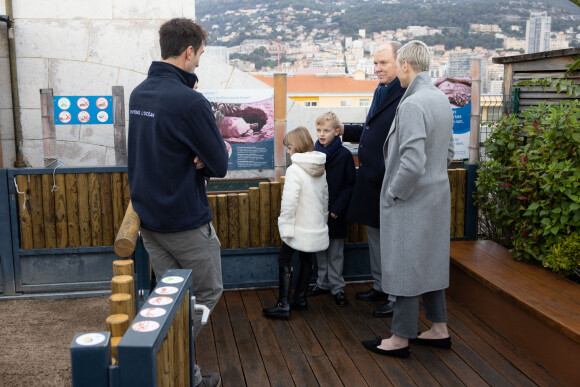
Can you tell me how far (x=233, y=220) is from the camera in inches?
169

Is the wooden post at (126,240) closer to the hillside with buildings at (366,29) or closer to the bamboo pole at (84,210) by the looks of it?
the bamboo pole at (84,210)

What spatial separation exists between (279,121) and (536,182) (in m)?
5.38

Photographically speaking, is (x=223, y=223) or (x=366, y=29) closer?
(x=223, y=223)

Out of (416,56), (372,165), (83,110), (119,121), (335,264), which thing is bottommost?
(335,264)

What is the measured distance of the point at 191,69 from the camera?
2551 mm

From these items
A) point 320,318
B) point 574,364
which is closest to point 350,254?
point 320,318

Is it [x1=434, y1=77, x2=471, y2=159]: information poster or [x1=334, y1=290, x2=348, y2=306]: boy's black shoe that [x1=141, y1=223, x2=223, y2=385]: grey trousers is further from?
[x1=434, y1=77, x2=471, y2=159]: information poster

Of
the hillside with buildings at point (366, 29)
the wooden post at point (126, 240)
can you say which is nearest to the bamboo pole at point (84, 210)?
the wooden post at point (126, 240)

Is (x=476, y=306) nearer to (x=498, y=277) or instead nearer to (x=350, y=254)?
(x=498, y=277)

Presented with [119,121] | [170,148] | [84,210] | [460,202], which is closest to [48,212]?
[84,210]

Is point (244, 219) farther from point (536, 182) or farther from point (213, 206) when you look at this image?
point (536, 182)

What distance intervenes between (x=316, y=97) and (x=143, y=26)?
40670mm

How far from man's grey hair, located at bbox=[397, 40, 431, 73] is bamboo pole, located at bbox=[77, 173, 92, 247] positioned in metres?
2.34

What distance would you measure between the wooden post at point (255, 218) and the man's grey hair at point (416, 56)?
5.18 ft
